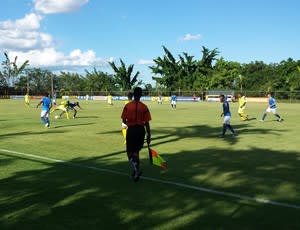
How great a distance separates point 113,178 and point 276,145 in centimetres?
767

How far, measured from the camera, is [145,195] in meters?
7.48

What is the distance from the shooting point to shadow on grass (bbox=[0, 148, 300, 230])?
19.5ft

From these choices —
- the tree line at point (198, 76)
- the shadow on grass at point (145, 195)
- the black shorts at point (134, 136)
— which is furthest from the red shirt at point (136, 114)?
the tree line at point (198, 76)

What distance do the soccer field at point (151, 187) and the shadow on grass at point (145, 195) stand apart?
1cm

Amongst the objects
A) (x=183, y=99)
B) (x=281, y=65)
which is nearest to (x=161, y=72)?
(x=183, y=99)

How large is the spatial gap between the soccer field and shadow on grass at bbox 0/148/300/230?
0.05 feet

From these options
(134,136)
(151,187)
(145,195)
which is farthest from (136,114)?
(145,195)

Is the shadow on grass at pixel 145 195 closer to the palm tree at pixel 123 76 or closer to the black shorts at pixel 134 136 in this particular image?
the black shorts at pixel 134 136

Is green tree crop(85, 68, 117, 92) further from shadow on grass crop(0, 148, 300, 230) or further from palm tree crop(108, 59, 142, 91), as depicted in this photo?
shadow on grass crop(0, 148, 300, 230)

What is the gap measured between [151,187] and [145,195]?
65cm

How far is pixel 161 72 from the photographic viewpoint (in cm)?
10138

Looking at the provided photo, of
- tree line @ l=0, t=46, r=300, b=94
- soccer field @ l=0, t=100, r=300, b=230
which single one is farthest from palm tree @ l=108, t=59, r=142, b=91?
soccer field @ l=0, t=100, r=300, b=230

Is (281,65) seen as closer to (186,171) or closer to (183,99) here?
(183,99)

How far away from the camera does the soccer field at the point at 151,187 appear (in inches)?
238
